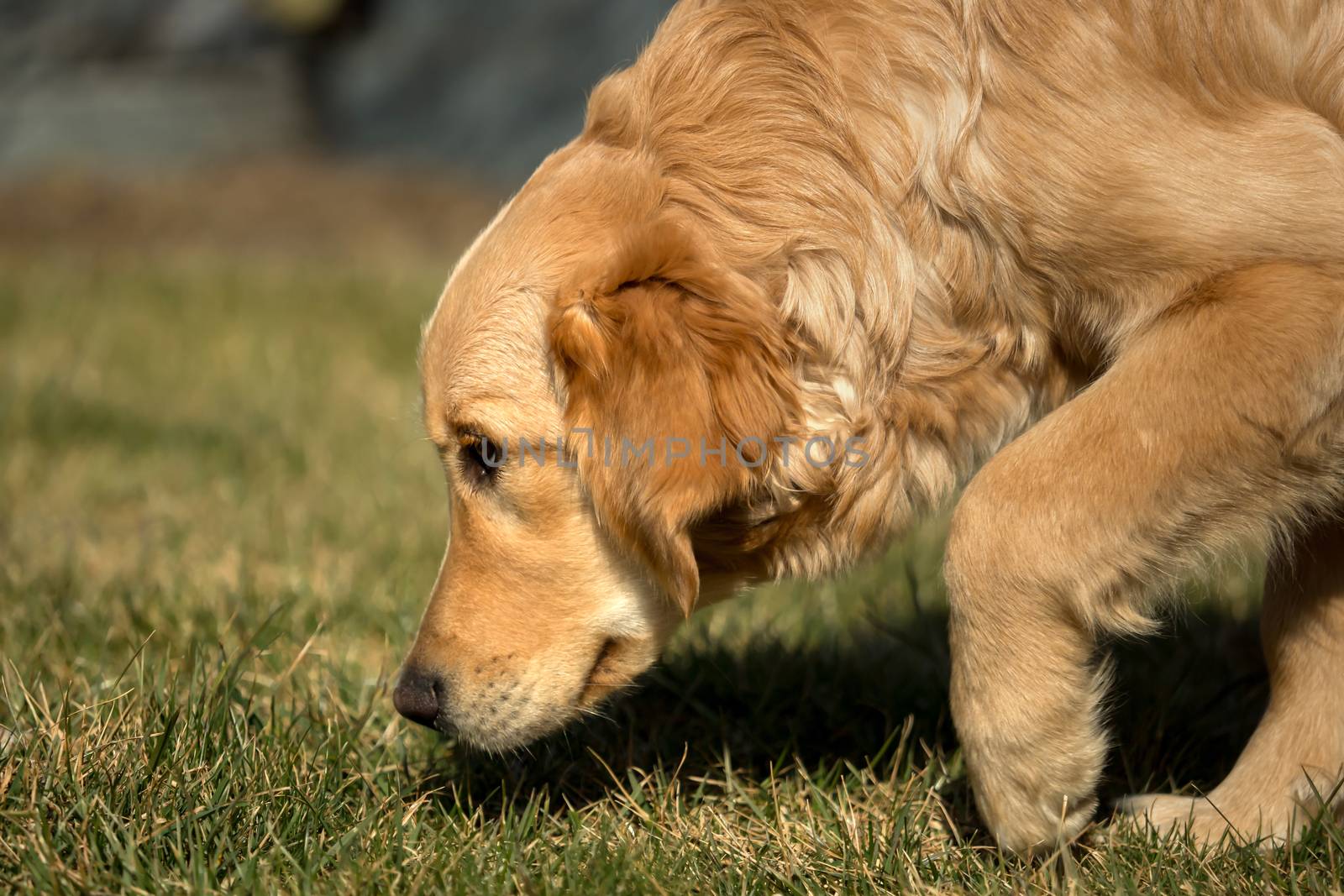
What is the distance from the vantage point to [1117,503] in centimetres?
197

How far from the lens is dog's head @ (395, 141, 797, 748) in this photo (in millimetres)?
2086

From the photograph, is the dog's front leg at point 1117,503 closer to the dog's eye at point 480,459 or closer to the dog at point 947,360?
the dog at point 947,360

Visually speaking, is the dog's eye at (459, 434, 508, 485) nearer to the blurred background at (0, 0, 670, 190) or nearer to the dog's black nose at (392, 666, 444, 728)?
the dog's black nose at (392, 666, 444, 728)

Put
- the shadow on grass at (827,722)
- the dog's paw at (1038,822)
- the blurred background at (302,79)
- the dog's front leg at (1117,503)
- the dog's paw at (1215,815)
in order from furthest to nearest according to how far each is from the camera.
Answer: the blurred background at (302,79)
the shadow on grass at (827,722)
the dog's paw at (1215,815)
the dog's paw at (1038,822)
the dog's front leg at (1117,503)

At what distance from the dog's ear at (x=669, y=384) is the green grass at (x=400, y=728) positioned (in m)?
0.54

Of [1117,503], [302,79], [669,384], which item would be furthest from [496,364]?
[302,79]

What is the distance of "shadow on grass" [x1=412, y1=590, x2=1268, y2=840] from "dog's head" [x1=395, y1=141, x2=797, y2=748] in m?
0.25

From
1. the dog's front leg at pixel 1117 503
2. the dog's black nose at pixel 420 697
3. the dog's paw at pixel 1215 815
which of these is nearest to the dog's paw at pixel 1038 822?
the dog's front leg at pixel 1117 503

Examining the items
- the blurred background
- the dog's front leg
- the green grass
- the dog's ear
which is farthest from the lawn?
the blurred background

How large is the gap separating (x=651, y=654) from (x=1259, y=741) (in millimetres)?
1216

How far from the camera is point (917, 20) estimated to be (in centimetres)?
221

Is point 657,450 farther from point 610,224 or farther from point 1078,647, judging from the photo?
point 1078,647

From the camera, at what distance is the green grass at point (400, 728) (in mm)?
1994

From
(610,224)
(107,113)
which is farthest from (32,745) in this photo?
(107,113)
